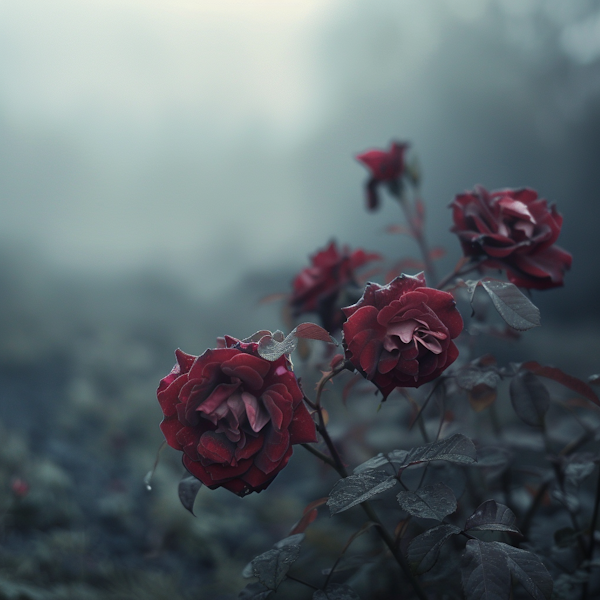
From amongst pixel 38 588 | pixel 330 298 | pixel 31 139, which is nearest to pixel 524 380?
pixel 330 298

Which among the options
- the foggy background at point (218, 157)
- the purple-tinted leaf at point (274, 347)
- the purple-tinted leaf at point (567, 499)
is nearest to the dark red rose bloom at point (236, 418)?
the purple-tinted leaf at point (274, 347)

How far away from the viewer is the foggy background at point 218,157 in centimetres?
139

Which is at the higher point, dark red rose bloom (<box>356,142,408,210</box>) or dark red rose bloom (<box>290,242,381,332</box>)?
dark red rose bloom (<box>356,142,408,210</box>)

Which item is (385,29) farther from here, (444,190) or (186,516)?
(186,516)

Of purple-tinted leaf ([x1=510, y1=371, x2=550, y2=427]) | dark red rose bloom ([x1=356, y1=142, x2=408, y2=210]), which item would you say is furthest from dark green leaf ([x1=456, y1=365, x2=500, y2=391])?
dark red rose bloom ([x1=356, y1=142, x2=408, y2=210])

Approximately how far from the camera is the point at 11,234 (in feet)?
4.74

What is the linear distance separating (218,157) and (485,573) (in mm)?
1456

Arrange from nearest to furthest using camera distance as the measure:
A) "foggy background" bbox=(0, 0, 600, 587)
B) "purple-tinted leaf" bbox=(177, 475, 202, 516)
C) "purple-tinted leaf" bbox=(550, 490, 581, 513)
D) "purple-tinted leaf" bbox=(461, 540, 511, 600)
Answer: "purple-tinted leaf" bbox=(461, 540, 511, 600) → "purple-tinted leaf" bbox=(177, 475, 202, 516) → "purple-tinted leaf" bbox=(550, 490, 581, 513) → "foggy background" bbox=(0, 0, 600, 587)

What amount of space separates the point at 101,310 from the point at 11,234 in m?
0.35

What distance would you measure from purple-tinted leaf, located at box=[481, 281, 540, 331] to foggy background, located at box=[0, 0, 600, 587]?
1.07 m

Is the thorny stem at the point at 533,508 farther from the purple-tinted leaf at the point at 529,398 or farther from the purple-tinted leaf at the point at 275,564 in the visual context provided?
the purple-tinted leaf at the point at 275,564

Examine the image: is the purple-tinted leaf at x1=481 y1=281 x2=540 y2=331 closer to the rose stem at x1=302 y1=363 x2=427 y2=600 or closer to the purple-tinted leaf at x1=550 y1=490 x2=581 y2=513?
the rose stem at x1=302 y1=363 x2=427 y2=600

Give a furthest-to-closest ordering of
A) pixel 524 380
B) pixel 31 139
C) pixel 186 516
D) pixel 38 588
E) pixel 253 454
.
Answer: pixel 31 139, pixel 186 516, pixel 38 588, pixel 524 380, pixel 253 454

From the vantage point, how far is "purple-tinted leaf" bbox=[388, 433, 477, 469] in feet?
1.04
